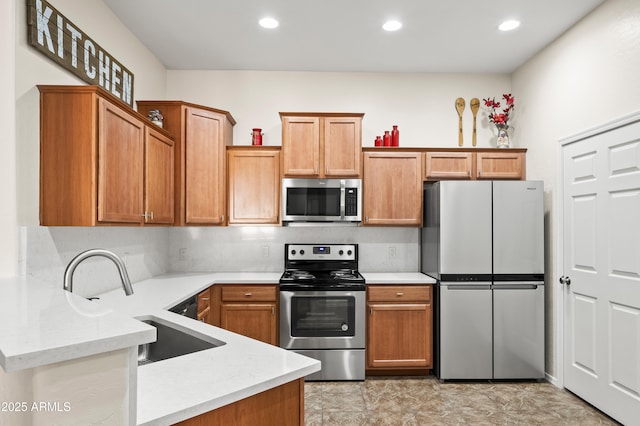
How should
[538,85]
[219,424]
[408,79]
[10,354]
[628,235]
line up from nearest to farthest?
[10,354], [219,424], [628,235], [538,85], [408,79]

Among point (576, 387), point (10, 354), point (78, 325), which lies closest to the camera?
point (10, 354)

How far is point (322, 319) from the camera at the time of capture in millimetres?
3395

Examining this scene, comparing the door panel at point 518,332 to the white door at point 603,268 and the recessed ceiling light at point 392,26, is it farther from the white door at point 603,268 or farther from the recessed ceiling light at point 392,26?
the recessed ceiling light at point 392,26

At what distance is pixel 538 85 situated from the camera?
352cm

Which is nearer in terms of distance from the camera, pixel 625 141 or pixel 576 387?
pixel 625 141

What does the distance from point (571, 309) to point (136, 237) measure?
3.62m

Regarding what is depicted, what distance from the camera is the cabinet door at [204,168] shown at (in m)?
3.46

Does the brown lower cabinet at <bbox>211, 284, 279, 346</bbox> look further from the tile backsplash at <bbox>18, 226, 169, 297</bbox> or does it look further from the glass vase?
the glass vase

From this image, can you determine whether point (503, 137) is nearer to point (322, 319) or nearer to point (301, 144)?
point (301, 144)

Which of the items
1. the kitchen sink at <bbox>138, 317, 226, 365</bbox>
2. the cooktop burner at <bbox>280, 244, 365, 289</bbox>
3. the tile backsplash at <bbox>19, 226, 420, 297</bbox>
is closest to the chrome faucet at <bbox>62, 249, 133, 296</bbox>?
the kitchen sink at <bbox>138, 317, 226, 365</bbox>

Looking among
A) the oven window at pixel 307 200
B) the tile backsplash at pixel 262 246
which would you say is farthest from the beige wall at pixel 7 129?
the oven window at pixel 307 200

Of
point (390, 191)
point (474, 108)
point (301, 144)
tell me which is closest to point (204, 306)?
point (301, 144)

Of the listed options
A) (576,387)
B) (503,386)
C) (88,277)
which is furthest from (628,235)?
(88,277)

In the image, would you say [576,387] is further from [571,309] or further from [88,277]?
[88,277]
